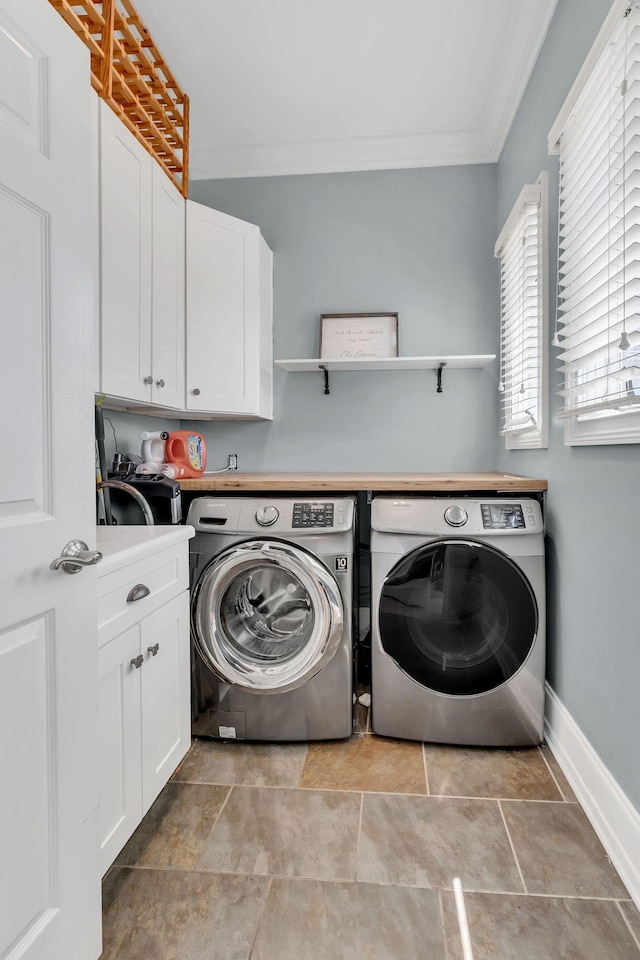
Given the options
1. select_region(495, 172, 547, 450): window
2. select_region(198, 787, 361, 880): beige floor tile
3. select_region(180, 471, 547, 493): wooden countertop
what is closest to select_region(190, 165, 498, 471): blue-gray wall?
select_region(495, 172, 547, 450): window

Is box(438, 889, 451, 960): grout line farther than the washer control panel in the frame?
No

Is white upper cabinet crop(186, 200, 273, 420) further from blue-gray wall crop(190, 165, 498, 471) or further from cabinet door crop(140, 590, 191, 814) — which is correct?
cabinet door crop(140, 590, 191, 814)

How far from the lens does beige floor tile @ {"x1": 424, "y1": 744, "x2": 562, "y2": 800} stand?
1620mm

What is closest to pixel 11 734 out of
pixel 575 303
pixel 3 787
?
pixel 3 787

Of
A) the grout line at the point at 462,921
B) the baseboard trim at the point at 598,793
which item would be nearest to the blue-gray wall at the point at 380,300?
the baseboard trim at the point at 598,793

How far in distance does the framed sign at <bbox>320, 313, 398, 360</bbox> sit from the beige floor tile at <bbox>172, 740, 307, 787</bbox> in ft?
6.00

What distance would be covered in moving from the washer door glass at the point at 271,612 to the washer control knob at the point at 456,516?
470 millimetres

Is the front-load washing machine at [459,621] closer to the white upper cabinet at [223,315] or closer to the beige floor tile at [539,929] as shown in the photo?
the beige floor tile at [539,929]

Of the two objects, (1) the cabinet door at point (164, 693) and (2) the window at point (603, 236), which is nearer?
(2) the window at point (603, 236)

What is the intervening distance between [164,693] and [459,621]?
3.34 feet

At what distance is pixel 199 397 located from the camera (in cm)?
236

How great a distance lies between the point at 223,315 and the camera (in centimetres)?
244

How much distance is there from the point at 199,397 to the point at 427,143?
1753 mm

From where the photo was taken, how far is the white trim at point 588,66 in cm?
121
